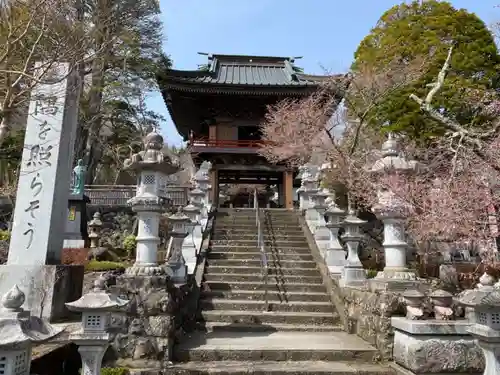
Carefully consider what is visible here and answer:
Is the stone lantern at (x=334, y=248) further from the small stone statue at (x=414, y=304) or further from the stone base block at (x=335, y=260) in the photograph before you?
the small stone statue at (x=414, y=304)

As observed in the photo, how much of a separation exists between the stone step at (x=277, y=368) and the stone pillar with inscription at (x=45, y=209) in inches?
106

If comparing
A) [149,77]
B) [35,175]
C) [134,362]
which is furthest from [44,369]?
[149,77]

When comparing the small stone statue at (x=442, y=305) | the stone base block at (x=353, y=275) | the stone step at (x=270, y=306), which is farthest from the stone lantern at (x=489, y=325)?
the stone step at (x=270, y=306)

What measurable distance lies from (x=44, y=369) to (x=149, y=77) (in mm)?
17456

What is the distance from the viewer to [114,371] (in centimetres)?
446

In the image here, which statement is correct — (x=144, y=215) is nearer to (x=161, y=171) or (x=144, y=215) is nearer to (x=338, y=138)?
(x=161, y=171)

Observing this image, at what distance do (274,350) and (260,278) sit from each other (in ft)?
10.1

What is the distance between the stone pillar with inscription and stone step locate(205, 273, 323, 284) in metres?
2.74

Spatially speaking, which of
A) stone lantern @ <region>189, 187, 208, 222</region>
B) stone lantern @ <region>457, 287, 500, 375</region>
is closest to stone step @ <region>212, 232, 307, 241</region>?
stone lantern @ <region>189, 187, 208, 222</region>

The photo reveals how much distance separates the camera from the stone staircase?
505cm

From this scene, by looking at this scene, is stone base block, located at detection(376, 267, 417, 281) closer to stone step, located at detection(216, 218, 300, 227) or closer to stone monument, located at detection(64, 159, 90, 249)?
stone step, located at detection(216, 218, 300, 227)

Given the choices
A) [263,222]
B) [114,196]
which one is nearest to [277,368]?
[263,222]

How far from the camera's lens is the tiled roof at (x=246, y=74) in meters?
17.4

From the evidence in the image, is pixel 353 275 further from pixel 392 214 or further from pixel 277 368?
pixel 277 368
